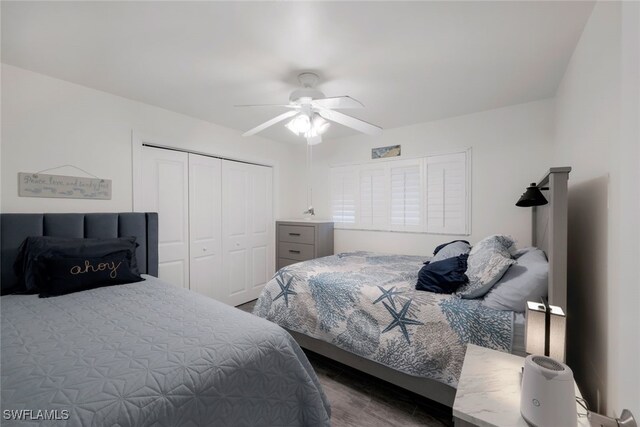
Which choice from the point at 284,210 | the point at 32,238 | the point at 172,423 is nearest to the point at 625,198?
the point at 172,423

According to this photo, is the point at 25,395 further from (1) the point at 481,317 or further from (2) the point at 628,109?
(2) the point at 628,109

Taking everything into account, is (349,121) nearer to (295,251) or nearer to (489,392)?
(489,392)

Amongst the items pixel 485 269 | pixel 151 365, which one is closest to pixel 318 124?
pixel 485 269

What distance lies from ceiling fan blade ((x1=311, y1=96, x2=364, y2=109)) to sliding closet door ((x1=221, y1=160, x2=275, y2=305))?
1958mm

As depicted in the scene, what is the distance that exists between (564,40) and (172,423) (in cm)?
275

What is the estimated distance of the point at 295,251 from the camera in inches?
148

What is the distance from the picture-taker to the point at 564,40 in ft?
5.40

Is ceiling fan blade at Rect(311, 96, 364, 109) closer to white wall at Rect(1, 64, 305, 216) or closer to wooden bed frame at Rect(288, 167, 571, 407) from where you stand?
wooden bed frame at Rect(288, 167, 571, 407)

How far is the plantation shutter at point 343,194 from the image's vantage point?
3.79m

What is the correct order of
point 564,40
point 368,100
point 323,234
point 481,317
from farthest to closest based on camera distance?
point 323,234
point 368,100
point 564,40
point 481,317

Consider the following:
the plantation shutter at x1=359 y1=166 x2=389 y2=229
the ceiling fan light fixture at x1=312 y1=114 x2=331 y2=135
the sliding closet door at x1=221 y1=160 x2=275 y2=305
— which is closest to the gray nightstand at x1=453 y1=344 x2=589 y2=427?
the ceiling fan light fixture at x1=312 y1=114 x2=331 y2=135

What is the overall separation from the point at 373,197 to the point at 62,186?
3.15 m

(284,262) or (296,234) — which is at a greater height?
(296,234)

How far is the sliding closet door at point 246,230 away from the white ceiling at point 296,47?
1.27m
